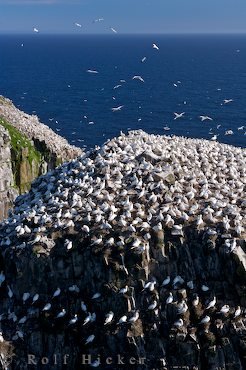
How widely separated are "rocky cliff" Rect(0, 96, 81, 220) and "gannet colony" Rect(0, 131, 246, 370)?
1364 cm

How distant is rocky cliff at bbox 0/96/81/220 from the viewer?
117 ft

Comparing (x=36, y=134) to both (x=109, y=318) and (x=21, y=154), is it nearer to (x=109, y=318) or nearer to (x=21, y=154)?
(x=21, y=154)

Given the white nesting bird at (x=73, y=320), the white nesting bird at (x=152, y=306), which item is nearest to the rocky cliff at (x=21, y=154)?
the white nesting bird at (x=73, y=320)

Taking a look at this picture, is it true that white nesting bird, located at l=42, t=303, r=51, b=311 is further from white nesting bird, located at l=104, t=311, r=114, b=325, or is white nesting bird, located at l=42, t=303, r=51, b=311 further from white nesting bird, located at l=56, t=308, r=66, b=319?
white nesting bird, located at l=104, t=311, r=114, b=325

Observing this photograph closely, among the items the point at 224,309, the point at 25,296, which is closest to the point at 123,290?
the point at 224,309

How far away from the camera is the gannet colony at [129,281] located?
17.8m

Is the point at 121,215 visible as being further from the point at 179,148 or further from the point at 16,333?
the point at 179,148

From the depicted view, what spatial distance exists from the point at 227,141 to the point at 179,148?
162ft

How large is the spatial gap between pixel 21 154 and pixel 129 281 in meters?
24.2

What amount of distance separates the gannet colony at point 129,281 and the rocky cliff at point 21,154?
1364 centimetres

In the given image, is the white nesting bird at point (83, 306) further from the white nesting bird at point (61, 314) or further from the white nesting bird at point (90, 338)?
the white nesting bird at point (90, 338)

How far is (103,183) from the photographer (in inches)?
897

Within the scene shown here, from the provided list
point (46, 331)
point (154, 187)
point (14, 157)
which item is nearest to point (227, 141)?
point (14, 157)

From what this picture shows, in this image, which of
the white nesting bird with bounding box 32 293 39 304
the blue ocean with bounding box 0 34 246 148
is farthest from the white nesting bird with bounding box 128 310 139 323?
the blue ocean with bounding box 0 34 246 148
